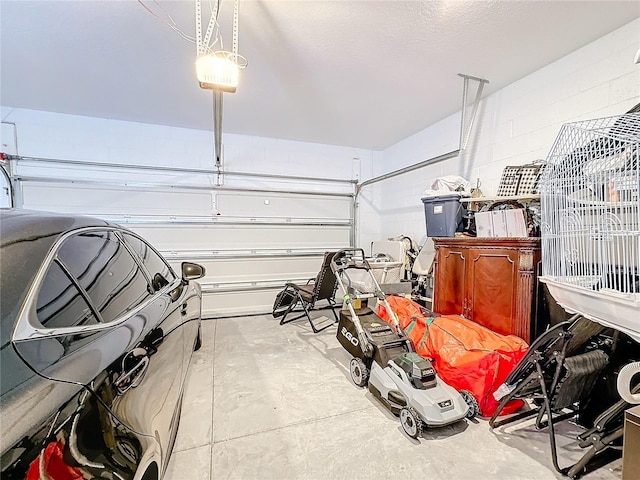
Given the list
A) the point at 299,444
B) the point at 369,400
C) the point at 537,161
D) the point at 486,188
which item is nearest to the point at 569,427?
the point at 369,400

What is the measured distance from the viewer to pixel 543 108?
9.11ft

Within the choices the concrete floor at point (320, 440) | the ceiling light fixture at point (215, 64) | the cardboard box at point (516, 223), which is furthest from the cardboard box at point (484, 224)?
the ceiling light fixture at point (215, 64)

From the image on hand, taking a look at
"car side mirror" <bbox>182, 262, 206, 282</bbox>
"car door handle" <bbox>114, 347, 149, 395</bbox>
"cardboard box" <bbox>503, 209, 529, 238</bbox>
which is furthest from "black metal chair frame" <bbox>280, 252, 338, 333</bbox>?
"car door handle" <bbox>114, 347, 149, 395</bbox>

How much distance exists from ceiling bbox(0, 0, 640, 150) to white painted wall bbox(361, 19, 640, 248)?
134mm

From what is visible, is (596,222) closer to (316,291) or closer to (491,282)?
(491,282)

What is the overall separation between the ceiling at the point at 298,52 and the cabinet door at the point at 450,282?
5.92 ft

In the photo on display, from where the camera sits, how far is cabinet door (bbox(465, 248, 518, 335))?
2371 millimetres

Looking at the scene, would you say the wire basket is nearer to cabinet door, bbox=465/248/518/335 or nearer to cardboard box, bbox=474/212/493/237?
cardboard box, bbox=474/212/493/237

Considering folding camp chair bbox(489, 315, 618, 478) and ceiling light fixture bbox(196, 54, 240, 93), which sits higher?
ceiling light fixture bbox(196, 54, 240, 93)

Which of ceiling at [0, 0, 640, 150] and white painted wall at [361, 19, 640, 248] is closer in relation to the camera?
ceiling at [0, 0, 640, 150]

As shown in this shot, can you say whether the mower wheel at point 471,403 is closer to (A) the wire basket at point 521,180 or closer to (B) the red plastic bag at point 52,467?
(A) the wire basket at point 521,180

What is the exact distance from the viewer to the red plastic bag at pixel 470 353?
1.97 metres

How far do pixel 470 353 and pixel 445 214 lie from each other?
1592 millimetres

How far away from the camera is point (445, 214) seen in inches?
126
